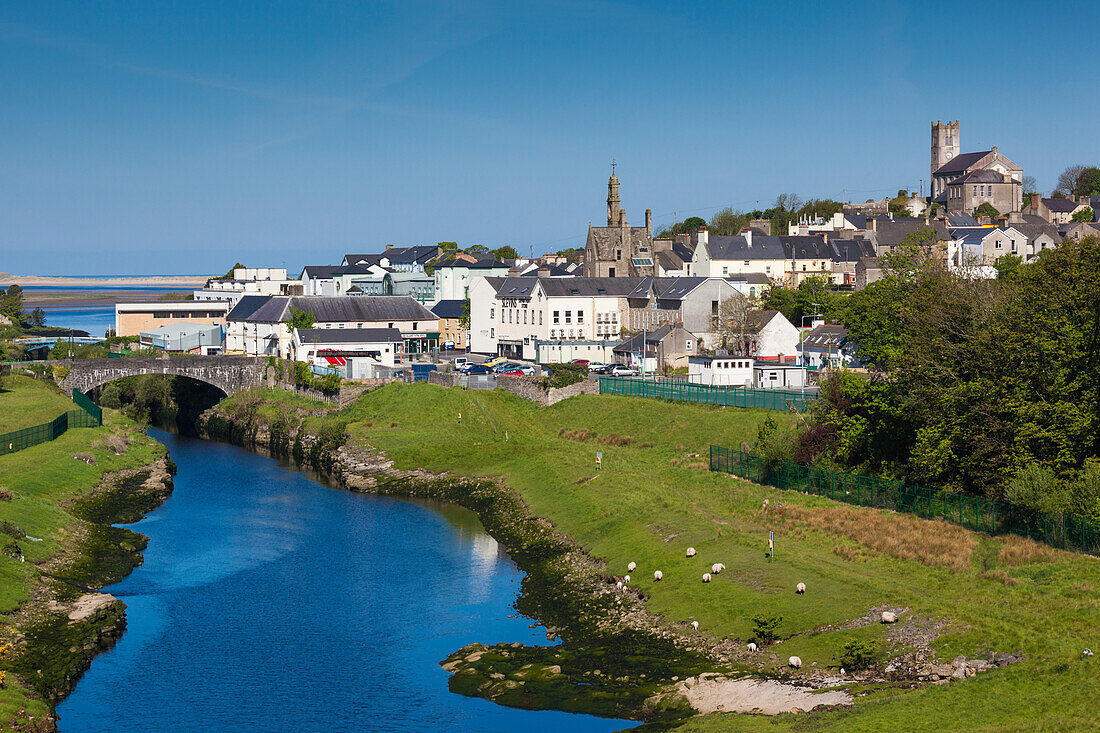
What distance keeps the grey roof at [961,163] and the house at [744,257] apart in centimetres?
6586

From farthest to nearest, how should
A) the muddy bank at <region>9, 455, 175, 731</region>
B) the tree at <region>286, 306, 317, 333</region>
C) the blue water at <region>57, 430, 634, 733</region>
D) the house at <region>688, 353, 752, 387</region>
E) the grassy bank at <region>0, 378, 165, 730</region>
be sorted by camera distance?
the tree at <region>286, 306, 317, 333</region> → the house at <region>688, 353, 752, 387</region> → the muddy bank at <region>9, 455, 175, 731</region> → the grassy bank at <region>0, 378, 165, 730</region> → the blue water at <region>57, 430, 634, 733</region>

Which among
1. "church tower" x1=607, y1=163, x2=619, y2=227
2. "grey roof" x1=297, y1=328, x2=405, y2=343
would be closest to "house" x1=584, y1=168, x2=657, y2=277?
"church tower" x1=607, y1=163, x2=619, y2=227

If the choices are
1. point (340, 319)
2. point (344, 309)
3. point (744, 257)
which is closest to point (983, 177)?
point (744, 257)

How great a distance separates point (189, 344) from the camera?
420 feet

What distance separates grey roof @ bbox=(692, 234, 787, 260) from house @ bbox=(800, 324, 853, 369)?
124 feet

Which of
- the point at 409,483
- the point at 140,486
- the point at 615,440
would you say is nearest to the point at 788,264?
the point at 615,440

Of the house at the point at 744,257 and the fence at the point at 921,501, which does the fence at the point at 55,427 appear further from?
the house at the point at 744,257

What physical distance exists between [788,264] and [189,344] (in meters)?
70.6

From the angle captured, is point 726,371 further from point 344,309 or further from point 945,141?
point 945,141

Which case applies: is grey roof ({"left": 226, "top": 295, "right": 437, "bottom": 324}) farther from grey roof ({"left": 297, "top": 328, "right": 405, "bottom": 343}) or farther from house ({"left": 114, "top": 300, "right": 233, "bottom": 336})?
house ({"left": 114, "top": 300, "right": 233, "bottom": 336})

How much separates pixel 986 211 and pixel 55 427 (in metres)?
140

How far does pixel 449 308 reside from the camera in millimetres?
134250

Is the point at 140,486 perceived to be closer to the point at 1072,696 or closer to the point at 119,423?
the point at 119,423

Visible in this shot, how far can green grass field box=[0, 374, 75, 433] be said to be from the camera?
7746 cm
